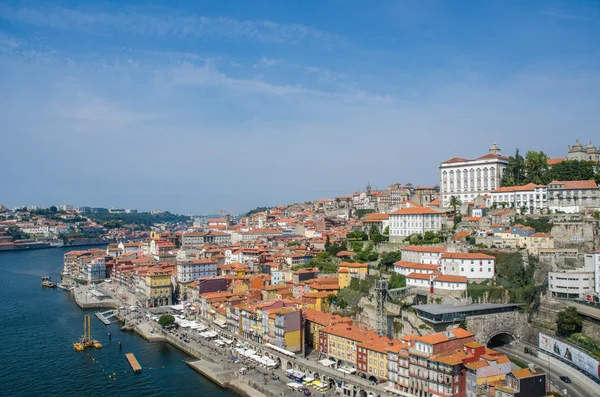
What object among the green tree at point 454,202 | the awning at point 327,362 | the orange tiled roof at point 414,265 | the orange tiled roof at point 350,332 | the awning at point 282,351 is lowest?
the awning at point 327,362

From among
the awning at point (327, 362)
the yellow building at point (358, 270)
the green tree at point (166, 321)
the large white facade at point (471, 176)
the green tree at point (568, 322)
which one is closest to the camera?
the green tree at point (568, 322)

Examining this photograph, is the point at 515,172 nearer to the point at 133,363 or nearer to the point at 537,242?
the point at 537,242

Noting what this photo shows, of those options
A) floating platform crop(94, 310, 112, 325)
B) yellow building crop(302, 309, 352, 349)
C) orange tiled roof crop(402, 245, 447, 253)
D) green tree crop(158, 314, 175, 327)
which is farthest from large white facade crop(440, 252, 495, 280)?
floating platform crop(94, 310, 112, 325)

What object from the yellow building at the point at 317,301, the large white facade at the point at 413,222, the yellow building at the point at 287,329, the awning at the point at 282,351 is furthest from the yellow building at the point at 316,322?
the large white facade at the point at 413,222

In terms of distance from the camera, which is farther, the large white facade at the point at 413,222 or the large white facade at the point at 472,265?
the large white facade at the point at 413,222

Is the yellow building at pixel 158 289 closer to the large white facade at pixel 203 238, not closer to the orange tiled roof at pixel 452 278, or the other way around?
the large white facade at pixel 203 238

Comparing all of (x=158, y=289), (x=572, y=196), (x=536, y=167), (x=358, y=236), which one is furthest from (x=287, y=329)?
(x=536, y=167)

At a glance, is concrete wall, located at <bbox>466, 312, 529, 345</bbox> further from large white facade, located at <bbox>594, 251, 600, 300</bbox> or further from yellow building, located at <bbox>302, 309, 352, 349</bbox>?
yellow building, located at <bbox>302, 309, 352, 349</bbox>
